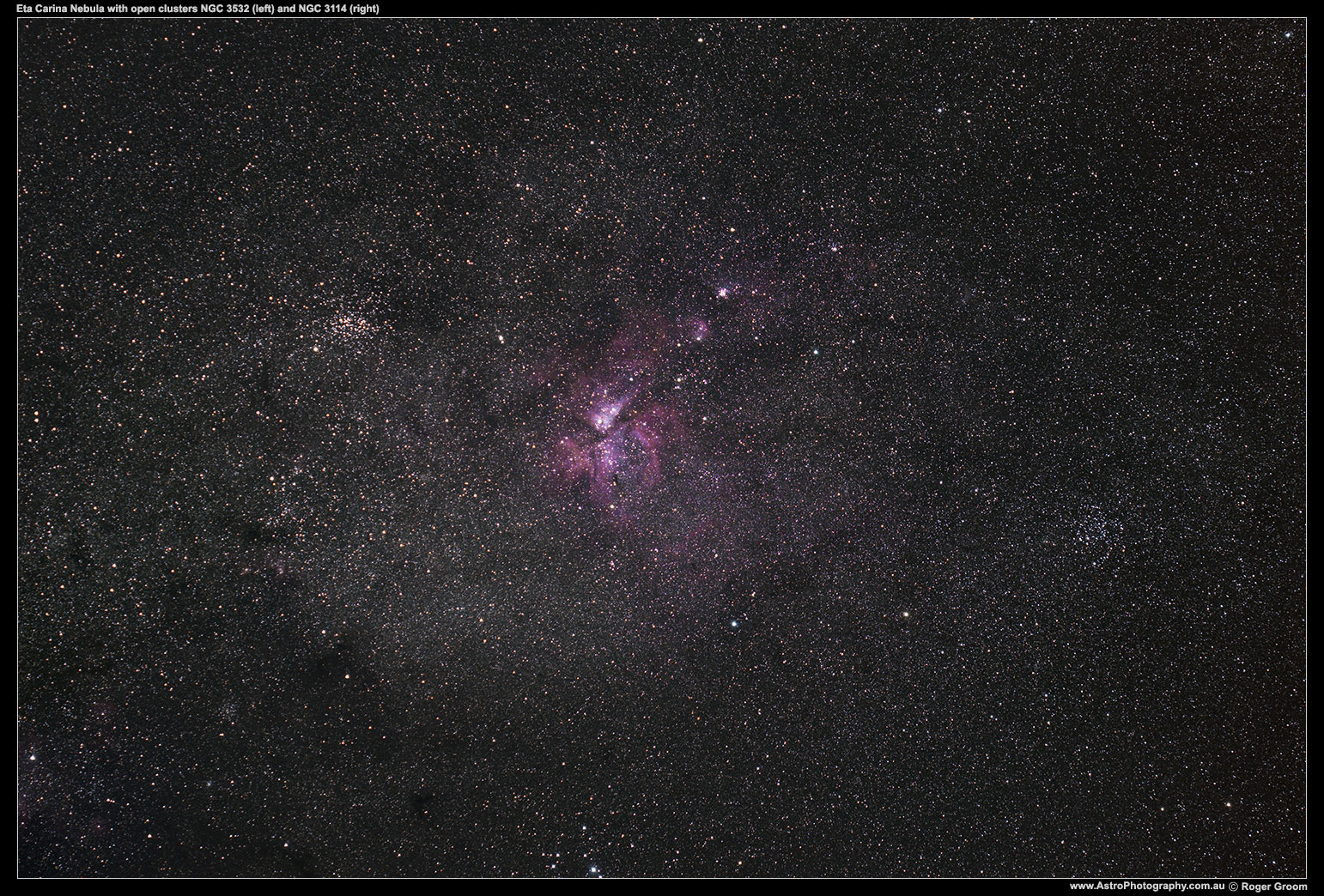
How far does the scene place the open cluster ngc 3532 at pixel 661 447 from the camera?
4.13 ft

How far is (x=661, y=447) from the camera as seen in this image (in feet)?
4.39

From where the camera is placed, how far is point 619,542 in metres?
1.35

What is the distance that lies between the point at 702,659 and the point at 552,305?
3.26 feet

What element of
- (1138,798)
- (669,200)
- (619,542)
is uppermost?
(669,200)

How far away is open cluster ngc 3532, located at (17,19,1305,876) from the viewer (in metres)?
1.26

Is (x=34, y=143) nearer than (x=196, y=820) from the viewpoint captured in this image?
Yes

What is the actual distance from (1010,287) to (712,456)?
2.91 feet

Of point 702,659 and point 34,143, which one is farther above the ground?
point 34,143

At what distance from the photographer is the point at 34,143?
122 centimetres
